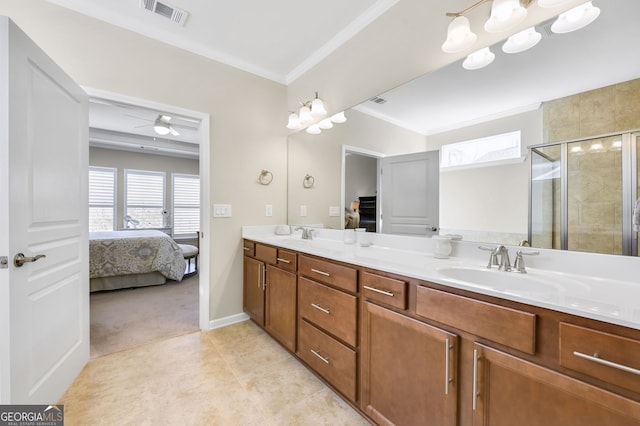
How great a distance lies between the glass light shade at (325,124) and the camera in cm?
246

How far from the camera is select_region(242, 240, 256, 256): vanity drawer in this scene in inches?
96.5

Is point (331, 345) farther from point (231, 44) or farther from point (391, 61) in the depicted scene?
point (231, 44)

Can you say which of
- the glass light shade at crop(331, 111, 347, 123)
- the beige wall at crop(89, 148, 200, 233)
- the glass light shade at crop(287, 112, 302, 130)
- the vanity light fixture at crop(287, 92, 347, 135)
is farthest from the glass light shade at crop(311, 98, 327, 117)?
the beige wall at crop(89, 148, 200, 233)

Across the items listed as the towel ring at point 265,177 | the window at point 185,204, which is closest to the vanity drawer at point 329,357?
the towel ring at point 265,177

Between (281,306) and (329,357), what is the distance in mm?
610

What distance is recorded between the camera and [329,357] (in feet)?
5.06

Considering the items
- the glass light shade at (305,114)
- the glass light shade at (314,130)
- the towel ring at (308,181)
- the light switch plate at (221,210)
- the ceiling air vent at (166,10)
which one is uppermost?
the ceiling air vent at (166,10)

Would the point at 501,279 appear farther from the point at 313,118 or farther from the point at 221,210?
the point at 221,210

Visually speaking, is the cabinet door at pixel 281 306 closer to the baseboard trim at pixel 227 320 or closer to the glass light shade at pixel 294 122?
the baseboard trim at pixel 227 320

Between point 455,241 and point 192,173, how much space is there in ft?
21.4

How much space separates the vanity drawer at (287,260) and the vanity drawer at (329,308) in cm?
12

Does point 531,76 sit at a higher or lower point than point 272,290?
higher

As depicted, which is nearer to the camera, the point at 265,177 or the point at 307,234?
the point at 307,234

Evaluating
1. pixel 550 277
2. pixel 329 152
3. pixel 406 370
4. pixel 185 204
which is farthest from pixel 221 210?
pixel 185 204
